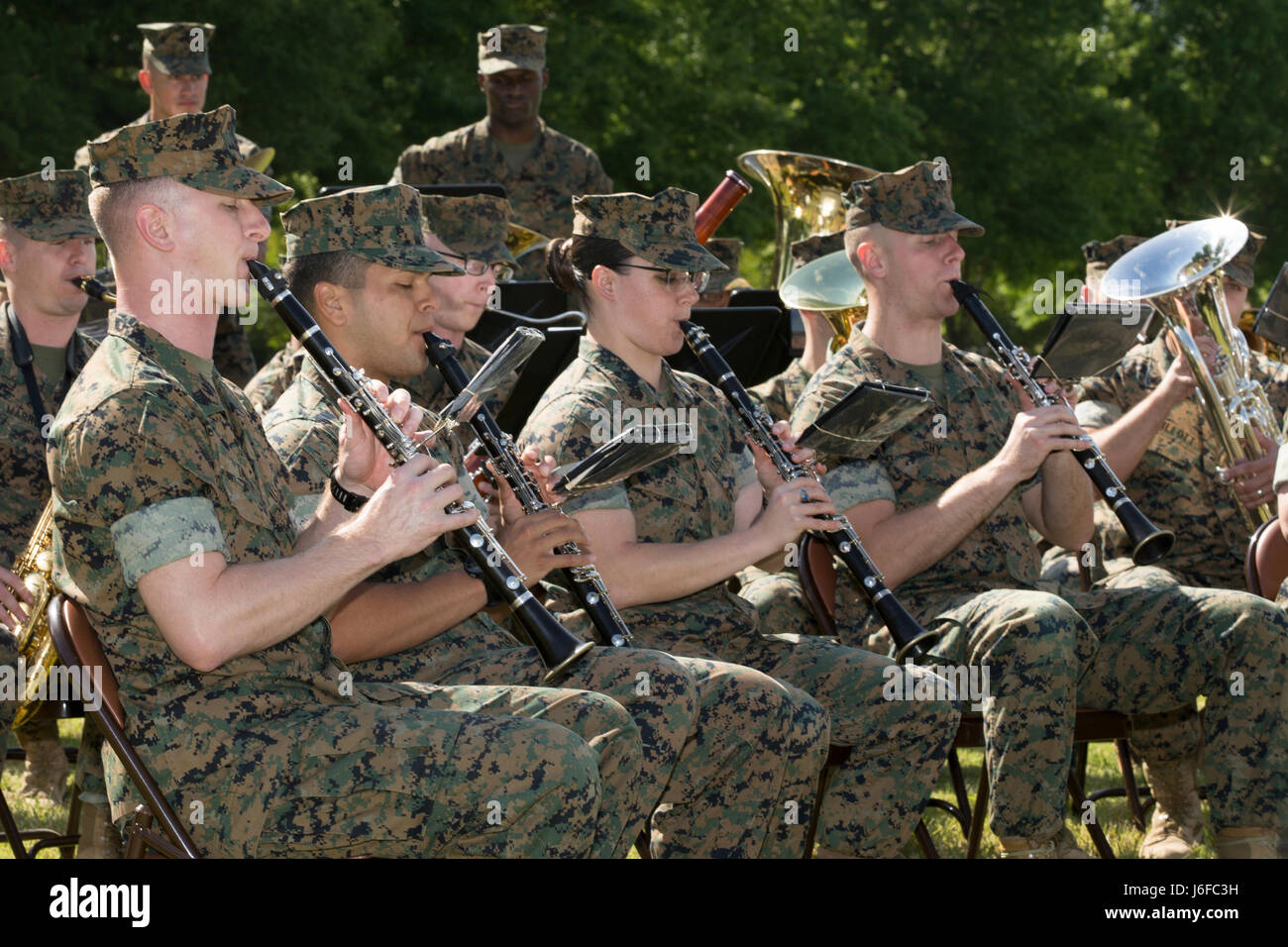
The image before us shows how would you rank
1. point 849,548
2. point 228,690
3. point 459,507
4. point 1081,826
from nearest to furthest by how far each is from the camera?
point 228,690, point 459,507, point 849,548, point 1081,826

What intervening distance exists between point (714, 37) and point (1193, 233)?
1647cm

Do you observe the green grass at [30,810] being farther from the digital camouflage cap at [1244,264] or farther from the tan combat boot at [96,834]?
the digital camouflage cap at [1244,264]

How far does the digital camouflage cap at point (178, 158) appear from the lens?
322 cm

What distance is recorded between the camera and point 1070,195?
2438 cm

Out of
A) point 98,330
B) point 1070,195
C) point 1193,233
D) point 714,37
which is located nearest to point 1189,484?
point 1193,233

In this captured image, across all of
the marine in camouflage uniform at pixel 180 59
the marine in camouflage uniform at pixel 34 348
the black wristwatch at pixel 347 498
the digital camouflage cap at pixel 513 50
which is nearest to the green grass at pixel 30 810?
the marine in camouflage uniform at pixel 34 348

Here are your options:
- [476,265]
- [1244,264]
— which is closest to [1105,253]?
[1244,264]

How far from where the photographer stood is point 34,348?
209 inches

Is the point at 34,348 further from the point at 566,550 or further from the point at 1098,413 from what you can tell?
the point at 1098,413

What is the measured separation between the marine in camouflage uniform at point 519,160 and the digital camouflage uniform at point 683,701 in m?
5.01

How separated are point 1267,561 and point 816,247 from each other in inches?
109

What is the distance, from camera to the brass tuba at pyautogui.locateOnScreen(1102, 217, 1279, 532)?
5758mm

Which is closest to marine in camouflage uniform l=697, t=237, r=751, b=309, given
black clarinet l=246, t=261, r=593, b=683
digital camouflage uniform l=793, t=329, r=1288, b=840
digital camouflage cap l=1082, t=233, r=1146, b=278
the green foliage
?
digital camouflage cap l=1082, t=233, r=1146, b=278
